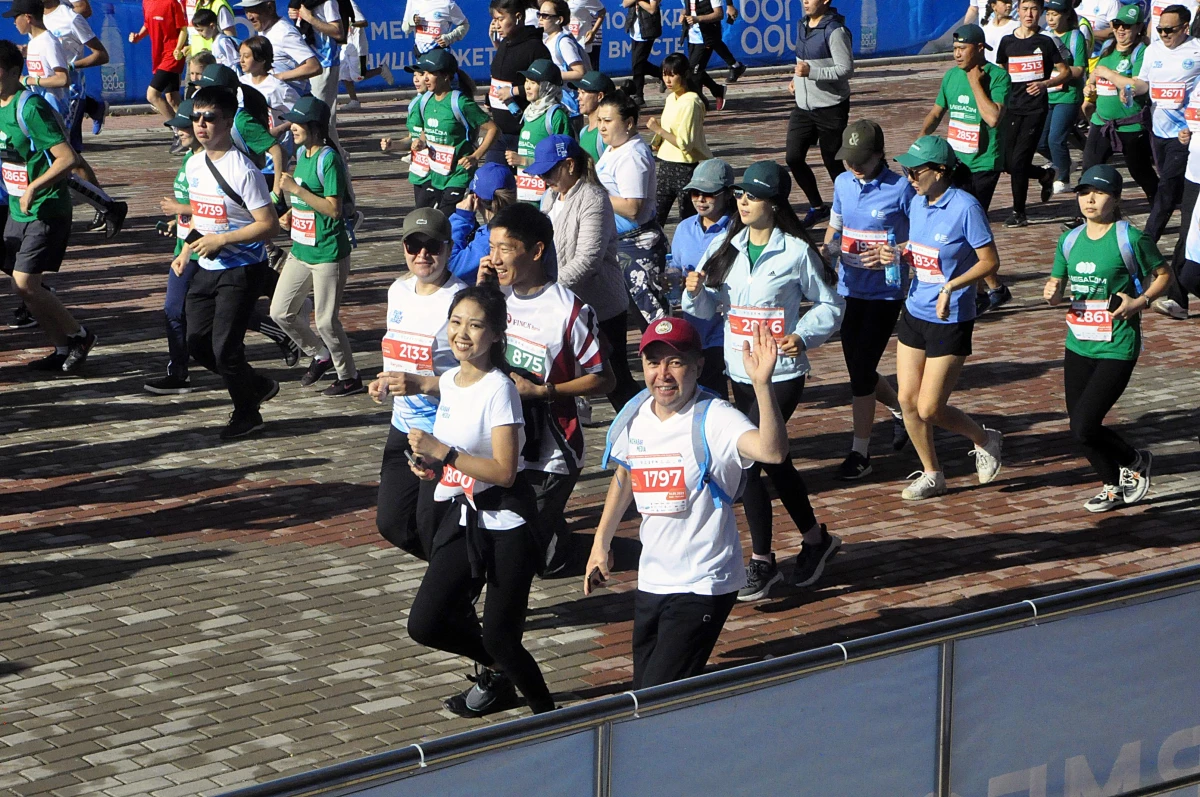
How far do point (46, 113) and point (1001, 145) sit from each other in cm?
757

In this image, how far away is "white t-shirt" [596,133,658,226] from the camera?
1038 centimetres

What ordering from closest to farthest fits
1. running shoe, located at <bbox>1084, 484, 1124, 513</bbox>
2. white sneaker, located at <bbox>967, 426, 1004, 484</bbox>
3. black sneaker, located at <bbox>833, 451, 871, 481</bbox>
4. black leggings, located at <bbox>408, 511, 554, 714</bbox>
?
1. black leggings, located at <bbox>408, 511, 554, 714</bbox>
2. running shoe, located at <bbox>1084, 484, 1124, 513</bbox>
3. white sneaker, located at <bbox>967, 426, 1004, 484</bbox>
4. black sneaker, located at <bbox>833, 451, 871, 481</bbox>

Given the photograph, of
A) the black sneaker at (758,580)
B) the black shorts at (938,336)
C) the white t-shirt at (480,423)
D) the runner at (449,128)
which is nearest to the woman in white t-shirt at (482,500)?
the white t-shirt at (480,423)

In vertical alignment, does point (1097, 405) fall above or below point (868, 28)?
above

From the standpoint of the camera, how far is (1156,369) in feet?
38.1

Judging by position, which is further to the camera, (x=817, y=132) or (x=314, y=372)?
(x=817, y=132)

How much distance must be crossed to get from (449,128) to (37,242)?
9.99 feet

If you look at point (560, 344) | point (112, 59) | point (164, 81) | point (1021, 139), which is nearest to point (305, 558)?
point (560, 344)

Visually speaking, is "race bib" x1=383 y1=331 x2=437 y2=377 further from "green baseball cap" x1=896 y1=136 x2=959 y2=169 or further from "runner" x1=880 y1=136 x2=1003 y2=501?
"green baseball cap" x1=896 y1=136 x2=959 y2=169

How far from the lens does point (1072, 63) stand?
667 inches

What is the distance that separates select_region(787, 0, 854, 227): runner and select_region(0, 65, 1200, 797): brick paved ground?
3.33 metres

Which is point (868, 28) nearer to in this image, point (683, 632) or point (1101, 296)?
point (1101, 296)

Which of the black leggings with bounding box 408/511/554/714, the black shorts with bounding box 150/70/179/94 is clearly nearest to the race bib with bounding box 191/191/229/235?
the black leggings with bounding box 408/511/554/714

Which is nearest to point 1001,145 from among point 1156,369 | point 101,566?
point 1156,369
